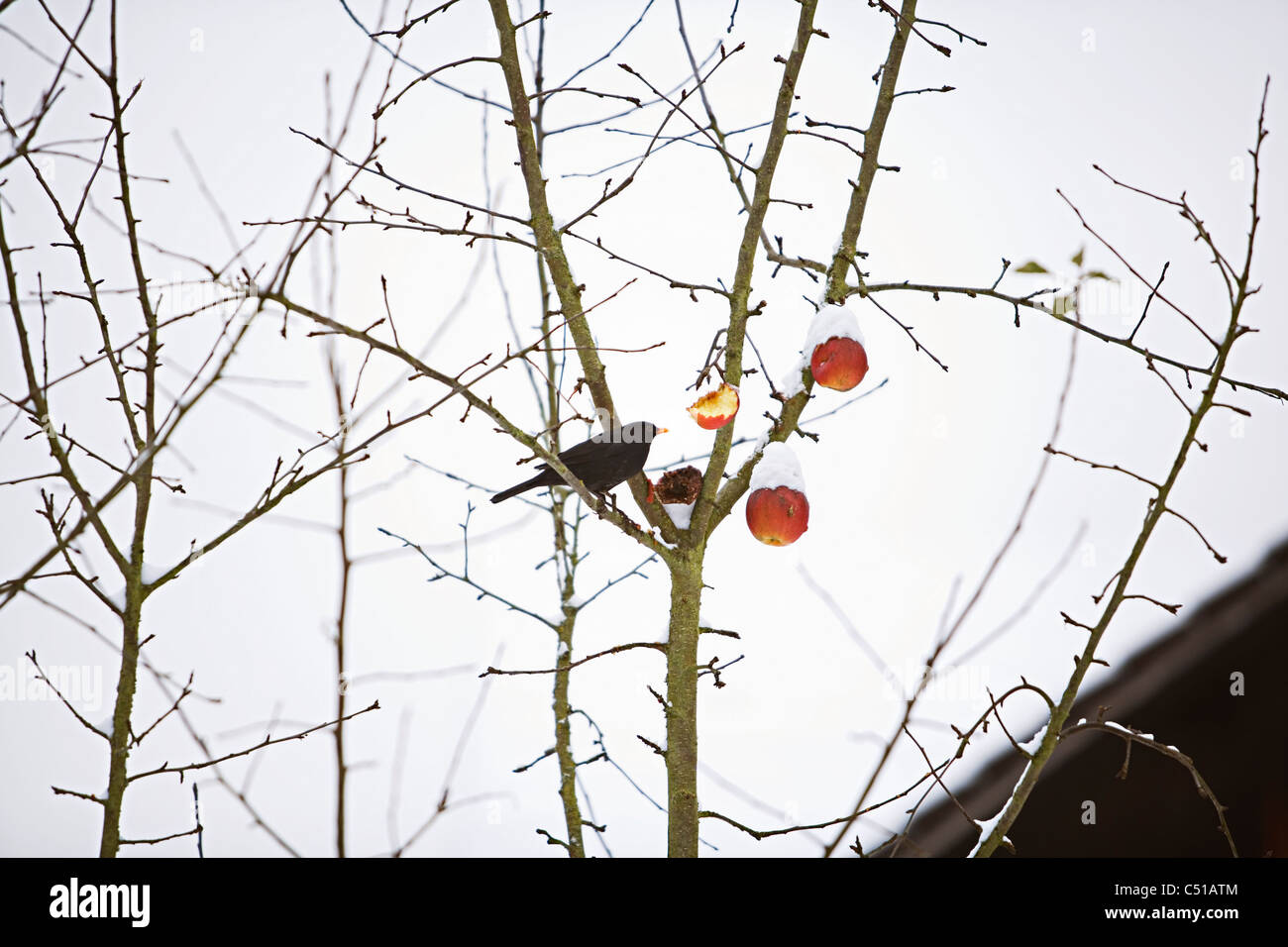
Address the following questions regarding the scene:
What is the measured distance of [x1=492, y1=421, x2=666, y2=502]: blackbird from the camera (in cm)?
207

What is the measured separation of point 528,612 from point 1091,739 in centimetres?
151

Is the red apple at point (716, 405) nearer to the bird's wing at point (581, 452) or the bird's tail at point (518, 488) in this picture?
the bird's wing at point (581, 452)

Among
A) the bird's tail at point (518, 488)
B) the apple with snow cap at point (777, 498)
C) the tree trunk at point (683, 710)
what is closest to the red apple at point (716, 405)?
the apple with snow cap at point (777, 498)

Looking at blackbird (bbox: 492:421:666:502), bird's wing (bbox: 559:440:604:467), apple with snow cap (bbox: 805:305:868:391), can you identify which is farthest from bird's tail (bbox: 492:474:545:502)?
apple with snow cap (bbox: 805:305:868:391)

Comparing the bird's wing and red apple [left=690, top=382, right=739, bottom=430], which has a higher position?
the bird's wing

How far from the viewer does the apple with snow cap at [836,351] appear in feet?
6.34

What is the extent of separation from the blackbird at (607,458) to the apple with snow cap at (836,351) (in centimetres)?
40

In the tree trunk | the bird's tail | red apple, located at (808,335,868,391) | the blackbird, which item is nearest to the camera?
the tree trunk

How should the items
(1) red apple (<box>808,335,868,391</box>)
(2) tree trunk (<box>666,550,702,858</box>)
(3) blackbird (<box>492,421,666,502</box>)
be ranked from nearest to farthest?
(2) tree trunk (<box>666,550,702,858</box>) < (1) red apple (<box>808,335,868,391</box>) < (3) blackbird (<box>492,421,666,502</box>)

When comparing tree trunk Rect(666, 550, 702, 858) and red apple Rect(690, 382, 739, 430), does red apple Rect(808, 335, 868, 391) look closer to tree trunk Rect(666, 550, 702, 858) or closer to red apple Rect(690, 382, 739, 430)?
red apple Rect(690, 382, 739, 430)

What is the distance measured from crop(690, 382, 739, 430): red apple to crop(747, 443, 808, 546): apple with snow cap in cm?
16

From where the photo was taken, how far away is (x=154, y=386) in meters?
1.70
